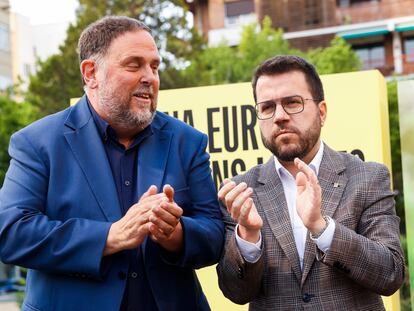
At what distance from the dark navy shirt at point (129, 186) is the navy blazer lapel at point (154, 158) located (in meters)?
0.03

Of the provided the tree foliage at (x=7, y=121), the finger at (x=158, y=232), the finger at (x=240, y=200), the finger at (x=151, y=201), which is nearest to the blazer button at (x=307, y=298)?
the finger at (x=240, y=200)

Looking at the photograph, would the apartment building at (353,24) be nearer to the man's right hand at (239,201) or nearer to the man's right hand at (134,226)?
the man's right hand at (239,201)

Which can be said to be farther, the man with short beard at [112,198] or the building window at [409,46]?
the building window at [409,46]

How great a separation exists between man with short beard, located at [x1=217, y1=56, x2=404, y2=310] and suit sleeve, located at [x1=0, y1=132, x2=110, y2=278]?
1.71 ft

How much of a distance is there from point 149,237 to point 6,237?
548 millimetres

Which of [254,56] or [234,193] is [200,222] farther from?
[254,56]

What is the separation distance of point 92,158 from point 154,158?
25 cm

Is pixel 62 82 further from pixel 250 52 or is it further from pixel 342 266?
pixel 342 266

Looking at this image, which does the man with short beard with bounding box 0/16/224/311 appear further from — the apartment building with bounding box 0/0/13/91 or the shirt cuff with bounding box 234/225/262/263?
the apartment building with bounding box 0/0/13/91

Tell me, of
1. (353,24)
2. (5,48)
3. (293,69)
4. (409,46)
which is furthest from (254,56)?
(293,69)

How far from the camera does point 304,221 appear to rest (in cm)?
267

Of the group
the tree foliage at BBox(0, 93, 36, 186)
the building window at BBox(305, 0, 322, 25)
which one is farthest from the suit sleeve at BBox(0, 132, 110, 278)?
the building window at BBox(305, 0, 322, 25)

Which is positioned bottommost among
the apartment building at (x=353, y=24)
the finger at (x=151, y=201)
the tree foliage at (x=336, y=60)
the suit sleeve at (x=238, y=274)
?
the suit sleeve at (x=238, y=274)

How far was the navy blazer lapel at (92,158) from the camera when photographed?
272cm
